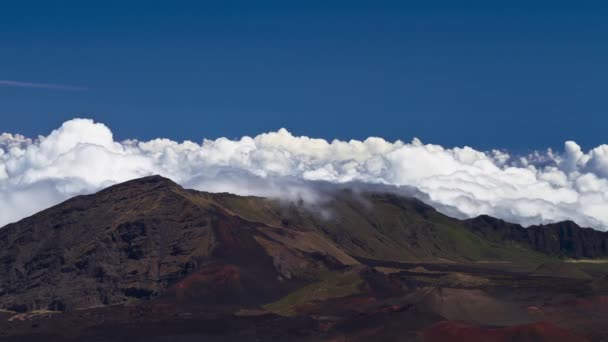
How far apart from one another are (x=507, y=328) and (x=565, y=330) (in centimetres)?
1116

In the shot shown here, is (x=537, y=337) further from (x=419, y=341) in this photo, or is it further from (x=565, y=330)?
(x=419, y=341)

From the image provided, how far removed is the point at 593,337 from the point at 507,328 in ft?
54.5

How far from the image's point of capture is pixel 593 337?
195875 millimetres

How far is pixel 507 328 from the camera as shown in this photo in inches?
7766

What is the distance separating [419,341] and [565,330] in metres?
28.4

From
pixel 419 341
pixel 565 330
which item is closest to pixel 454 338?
pixel 419 341

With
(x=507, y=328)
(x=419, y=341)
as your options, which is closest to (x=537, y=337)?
(x=507, y=328)

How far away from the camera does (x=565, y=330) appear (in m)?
196

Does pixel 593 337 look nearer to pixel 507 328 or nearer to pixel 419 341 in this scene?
pixel 507 328

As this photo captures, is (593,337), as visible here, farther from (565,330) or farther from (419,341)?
(419,341)

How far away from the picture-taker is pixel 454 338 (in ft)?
649

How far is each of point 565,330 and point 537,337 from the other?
29.9ft

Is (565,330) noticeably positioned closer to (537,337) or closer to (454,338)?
(537,337)


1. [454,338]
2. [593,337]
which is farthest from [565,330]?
[454,338]
